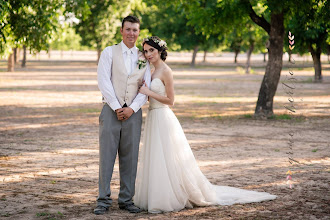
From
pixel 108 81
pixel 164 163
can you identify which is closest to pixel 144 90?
pixel 108 81

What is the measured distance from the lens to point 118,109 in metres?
5.98

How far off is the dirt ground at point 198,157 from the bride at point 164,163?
173 mm

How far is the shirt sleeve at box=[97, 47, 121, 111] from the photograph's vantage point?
597 centimetres

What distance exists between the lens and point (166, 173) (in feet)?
20.6

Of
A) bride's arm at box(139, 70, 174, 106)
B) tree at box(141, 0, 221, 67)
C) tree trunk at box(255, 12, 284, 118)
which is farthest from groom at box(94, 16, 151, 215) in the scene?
tree at box(141, 0, 221, 67)

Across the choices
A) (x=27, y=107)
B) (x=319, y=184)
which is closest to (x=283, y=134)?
(x=319, y=184)

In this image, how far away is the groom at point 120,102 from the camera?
19.8 ft

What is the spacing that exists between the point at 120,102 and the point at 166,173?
1.05m

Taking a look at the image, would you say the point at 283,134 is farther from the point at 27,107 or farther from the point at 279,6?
the point at 27,107

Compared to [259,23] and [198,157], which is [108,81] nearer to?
[198,157]

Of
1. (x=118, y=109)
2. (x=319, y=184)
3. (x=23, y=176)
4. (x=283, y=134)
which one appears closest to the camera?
(x=118, y=109)

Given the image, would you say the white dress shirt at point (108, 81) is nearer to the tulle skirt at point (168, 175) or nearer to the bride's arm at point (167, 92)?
the bride's arm at point (167, 92)

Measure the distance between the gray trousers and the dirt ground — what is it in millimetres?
252

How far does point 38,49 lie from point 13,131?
7.83ft
